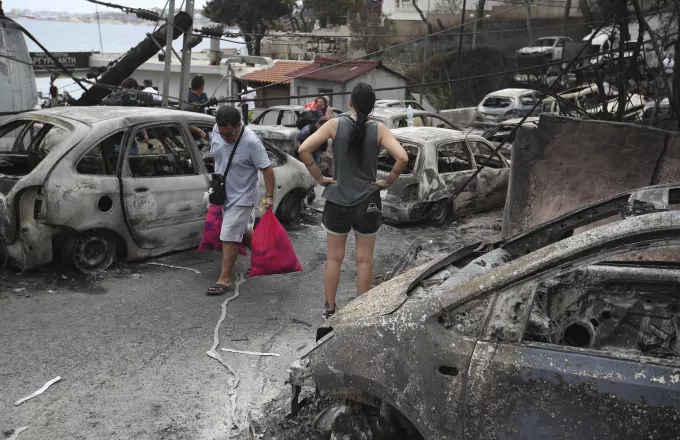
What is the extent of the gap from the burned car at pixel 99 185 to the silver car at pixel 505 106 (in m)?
13.8

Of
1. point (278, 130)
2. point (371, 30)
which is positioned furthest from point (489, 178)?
point (371, 30)

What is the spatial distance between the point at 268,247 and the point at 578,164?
3438mm

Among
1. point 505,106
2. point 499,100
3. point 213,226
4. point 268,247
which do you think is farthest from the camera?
point 499,100

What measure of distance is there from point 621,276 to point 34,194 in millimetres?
4843

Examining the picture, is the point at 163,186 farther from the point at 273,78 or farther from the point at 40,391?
the point at 273,78

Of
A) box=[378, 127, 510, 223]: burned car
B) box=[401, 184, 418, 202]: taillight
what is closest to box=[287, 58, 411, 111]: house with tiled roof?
box=[378, 127, 510, 223]: burned car

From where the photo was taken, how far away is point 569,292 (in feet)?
12.7

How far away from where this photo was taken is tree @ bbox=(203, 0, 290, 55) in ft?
136

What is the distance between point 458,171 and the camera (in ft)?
31.6

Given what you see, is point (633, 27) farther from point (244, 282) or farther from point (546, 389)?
point (546, 389)

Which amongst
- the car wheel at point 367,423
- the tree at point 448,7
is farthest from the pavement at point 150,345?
the tree at point 448,7

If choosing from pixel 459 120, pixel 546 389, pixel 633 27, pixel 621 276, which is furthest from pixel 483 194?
pixel 633 27

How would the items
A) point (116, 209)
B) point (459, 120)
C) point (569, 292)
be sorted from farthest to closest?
point (459, 120) → point (116, 209) → point (569, 292)

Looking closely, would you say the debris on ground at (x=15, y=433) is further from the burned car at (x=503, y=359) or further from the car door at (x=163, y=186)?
the car door at (x=163, y=186)
